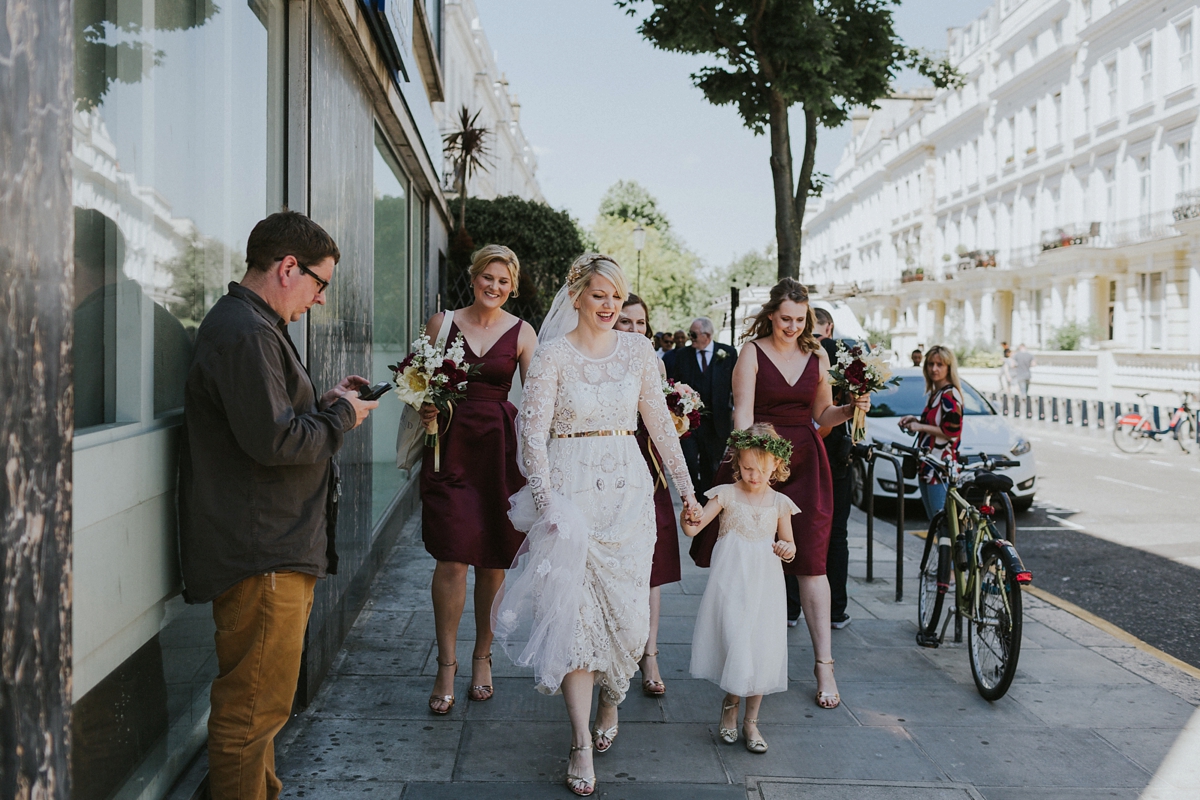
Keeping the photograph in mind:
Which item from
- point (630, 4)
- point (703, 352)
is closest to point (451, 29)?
point (630, 4)

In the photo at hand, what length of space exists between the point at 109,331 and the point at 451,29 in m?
33.5

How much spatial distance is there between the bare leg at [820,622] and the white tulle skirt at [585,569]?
4.00 feet

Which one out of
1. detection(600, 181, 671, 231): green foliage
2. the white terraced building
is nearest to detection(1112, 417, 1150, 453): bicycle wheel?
the white terraced building

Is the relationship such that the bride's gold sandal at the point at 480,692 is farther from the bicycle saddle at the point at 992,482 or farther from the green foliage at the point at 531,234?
the green foliage at the point at 531,234

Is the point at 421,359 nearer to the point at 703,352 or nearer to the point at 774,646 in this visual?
the point at 774,646

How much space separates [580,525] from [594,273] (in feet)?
3.25

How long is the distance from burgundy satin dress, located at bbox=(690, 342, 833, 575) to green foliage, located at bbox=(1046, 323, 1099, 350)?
32.9 meters

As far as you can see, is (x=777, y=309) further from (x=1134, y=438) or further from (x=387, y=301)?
(x=1134, y=438)

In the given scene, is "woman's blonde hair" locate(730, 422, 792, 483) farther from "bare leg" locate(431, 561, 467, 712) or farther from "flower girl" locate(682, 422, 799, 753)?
"bare leg" locate(431, 561, 467, 712)

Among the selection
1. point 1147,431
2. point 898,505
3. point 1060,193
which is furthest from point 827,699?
point 1060,193

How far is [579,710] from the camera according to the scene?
154 inches

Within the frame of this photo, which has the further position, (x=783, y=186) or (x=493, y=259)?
(x=783, y=186)

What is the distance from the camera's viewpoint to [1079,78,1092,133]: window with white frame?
125ft

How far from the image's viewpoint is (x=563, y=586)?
3838 mm
